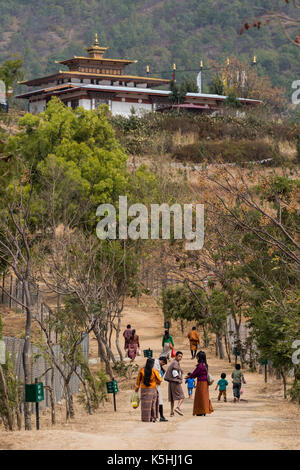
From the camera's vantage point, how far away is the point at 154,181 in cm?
4109

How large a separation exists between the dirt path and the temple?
2133 inches

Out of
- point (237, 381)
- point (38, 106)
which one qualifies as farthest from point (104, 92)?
point (237, 381)

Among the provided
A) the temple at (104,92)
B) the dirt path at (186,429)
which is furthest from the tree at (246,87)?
the dirt path at (186,429)

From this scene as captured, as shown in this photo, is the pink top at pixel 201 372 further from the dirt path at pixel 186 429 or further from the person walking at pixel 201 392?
the dirt path at pixel 186 429


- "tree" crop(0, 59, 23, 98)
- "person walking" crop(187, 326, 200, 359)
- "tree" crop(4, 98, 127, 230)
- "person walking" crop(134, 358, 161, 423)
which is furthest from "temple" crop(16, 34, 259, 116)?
"person walking" crop(134, 358, 161, 423)

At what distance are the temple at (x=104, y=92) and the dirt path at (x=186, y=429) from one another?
178 feet

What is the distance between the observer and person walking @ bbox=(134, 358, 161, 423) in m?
15.3

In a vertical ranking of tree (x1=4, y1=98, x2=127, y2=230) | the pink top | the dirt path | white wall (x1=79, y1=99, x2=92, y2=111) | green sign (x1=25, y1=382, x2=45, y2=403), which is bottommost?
the dirt path

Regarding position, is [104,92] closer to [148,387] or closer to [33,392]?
[148,387]

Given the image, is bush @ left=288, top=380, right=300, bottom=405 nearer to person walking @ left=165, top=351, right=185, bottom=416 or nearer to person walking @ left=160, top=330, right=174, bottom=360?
person walking @ left=165, top=351, right=185, bottom=416

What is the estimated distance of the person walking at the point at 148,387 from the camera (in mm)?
15305

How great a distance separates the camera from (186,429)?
45.5 feet

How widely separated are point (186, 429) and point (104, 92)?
6305cm

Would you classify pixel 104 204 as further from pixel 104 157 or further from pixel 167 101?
pixel 167 101
